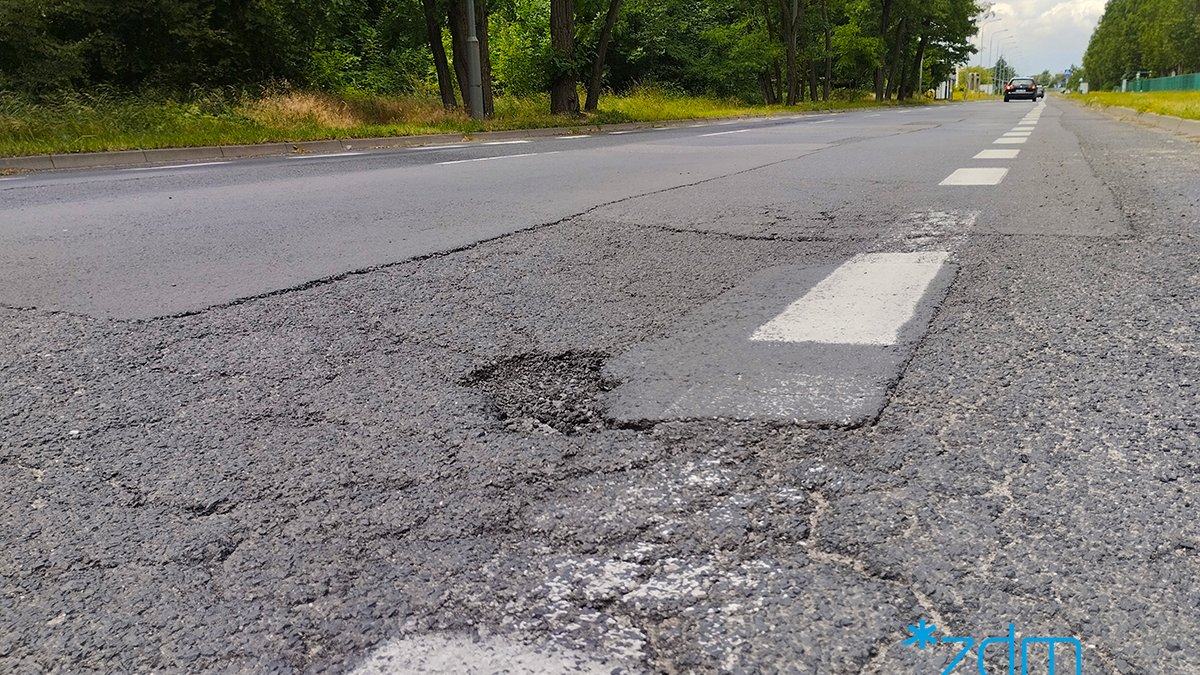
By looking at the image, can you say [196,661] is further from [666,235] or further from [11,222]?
[11,222]

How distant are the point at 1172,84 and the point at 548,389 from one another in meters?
74.6

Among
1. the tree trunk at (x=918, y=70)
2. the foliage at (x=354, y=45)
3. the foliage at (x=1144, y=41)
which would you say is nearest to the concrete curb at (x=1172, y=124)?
the foliage at (x=354, y=45)

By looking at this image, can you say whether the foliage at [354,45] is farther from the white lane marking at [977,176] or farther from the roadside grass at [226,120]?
the white lane marking at [977,176]

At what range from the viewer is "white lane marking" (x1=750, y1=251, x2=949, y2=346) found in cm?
252

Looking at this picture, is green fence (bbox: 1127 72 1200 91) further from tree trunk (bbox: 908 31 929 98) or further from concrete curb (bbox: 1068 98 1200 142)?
concrete curb (bbox: 1068 98 1200 142)

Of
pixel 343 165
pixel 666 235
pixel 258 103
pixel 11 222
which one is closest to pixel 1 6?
pixel 258 103

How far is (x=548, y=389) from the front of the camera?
221 centimetres

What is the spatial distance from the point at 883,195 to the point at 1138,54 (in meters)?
112

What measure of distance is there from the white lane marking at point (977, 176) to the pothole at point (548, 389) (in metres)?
4.83

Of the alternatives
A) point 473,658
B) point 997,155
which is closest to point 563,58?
point 997,155

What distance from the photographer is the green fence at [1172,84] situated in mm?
51450

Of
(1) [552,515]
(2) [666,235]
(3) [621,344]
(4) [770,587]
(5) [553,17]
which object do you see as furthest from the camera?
(5) [553,17]

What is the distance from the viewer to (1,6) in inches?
691

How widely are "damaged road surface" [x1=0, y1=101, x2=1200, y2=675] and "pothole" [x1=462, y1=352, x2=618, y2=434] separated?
14 millimetres
